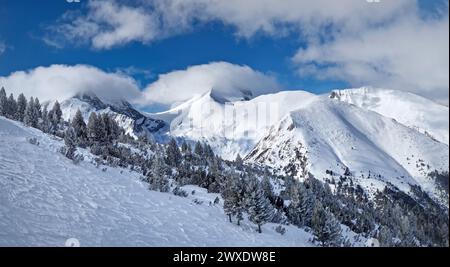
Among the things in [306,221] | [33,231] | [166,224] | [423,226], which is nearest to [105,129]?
[306,221]

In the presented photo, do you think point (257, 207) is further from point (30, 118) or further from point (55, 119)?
point (55, 119)

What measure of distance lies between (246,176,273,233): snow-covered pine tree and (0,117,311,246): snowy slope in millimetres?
647

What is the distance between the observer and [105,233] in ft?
53.9

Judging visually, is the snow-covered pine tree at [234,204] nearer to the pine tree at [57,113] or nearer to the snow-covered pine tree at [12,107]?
the snow-covered pine tree at [12,107]

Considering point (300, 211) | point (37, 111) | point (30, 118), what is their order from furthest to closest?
point (37, 111) → point (30, 118) → point (300, 211)

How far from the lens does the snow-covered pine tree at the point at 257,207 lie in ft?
90.6

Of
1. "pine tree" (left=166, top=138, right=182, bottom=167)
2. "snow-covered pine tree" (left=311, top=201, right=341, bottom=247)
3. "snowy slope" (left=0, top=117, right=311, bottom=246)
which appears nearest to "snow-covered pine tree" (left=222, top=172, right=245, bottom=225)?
"snowy slope" (left=0, top=117, right=311, bottom=246)

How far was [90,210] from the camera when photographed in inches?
737

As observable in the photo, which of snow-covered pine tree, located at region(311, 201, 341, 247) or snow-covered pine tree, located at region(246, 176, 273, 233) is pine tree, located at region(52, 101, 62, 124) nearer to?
snow-covered pine tree, located at region(246, 176, 273, 233)

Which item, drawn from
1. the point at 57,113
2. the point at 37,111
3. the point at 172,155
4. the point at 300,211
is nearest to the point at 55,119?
the point at 37,111

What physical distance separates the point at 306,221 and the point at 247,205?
1439 cm

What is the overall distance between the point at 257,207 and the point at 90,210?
12.4 meters

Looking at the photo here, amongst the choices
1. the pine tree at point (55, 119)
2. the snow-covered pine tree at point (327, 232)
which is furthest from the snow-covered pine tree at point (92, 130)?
the snow-covered pine tree at point (327, 232)
